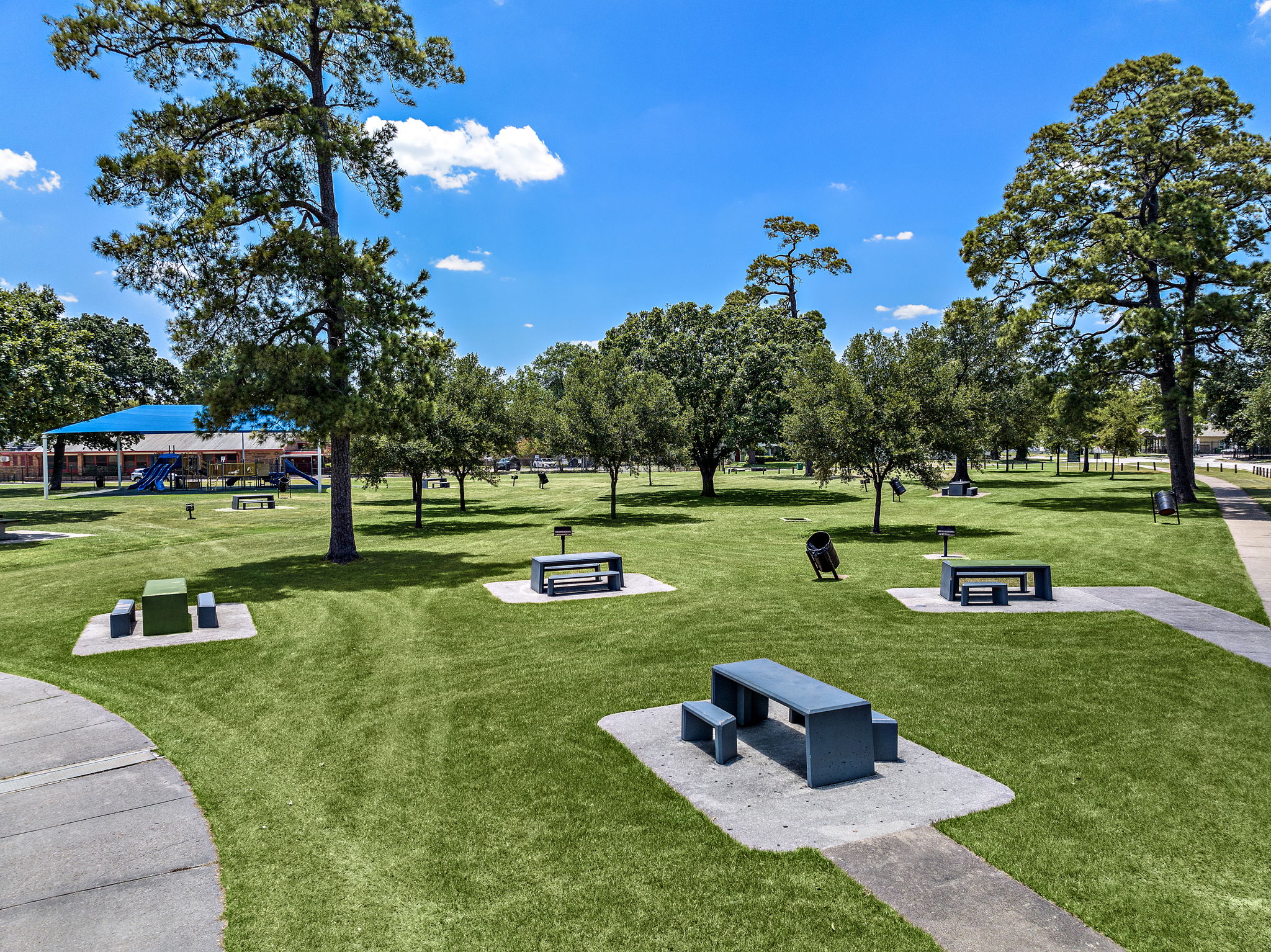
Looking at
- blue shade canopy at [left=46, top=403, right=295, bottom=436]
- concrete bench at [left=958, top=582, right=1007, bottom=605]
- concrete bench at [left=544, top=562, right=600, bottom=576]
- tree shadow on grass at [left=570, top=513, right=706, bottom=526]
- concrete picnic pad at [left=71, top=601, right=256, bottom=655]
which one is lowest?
tree shadow on grass at [left=570, top=513, right=706, bottom=526]

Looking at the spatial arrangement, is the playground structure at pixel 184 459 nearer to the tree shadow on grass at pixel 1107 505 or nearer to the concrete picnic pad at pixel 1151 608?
the concrete picnic pad at pixel 1151 608

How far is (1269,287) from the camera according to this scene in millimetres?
26922

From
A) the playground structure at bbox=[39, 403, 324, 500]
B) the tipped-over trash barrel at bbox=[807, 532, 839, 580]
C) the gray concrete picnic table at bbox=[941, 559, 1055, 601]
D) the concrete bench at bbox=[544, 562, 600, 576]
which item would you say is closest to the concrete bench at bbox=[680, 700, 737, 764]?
the concrete bench at bbox=[544, 562, 600, 576]

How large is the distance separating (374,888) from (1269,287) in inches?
1376

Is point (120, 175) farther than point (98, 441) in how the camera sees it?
No

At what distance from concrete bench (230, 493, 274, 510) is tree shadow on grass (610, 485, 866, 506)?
15514mm

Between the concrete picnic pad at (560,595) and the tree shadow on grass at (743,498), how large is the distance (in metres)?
19.7

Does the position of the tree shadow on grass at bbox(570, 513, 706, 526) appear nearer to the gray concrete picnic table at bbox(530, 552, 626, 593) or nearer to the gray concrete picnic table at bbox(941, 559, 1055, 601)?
the gray concrete picnic table at bbox(530, 552, 626, 593)

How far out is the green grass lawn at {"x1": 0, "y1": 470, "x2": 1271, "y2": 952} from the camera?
156 inches

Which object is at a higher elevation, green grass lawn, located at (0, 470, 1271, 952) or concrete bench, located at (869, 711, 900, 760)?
concrete bench, located at (869, 711, 900, 760)

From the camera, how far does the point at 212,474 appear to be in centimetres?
5234

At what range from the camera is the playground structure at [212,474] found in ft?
147

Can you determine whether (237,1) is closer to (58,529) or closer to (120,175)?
(120,175)

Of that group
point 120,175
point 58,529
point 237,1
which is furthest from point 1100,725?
point 58,529
